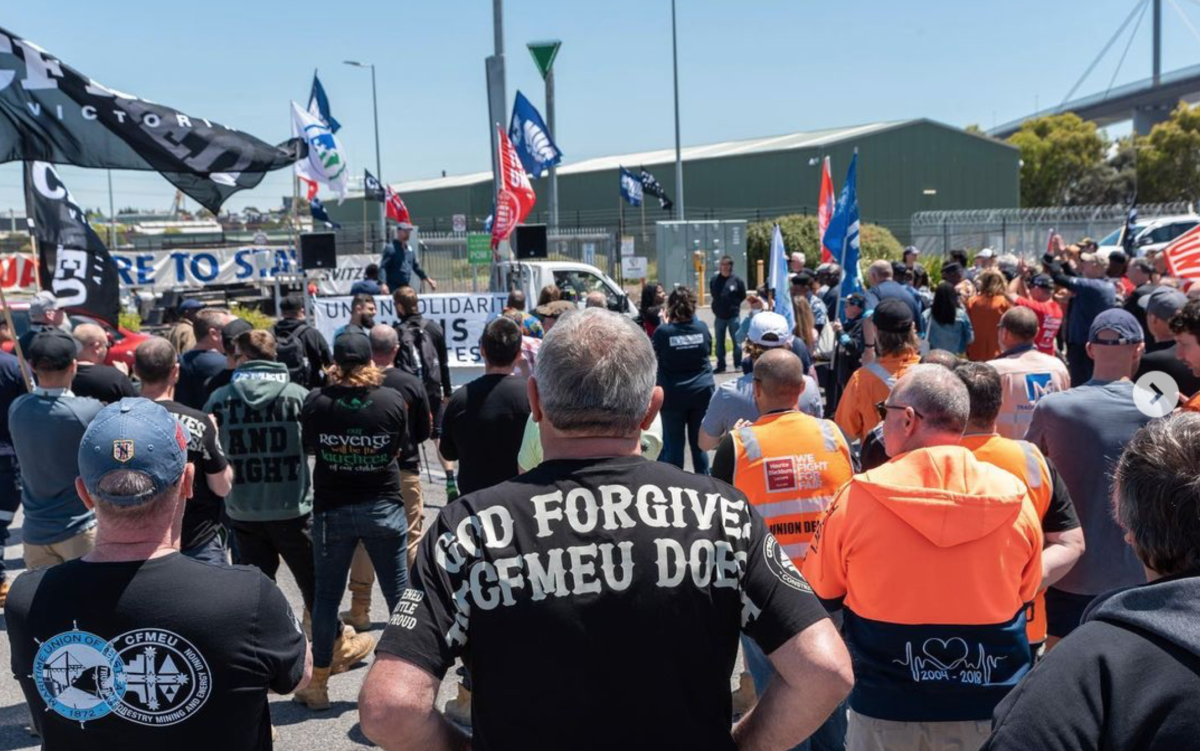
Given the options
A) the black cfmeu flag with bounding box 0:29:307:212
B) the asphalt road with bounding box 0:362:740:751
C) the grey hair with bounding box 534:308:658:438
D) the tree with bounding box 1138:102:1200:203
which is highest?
the tree with bounding box 1138:102:1200:203

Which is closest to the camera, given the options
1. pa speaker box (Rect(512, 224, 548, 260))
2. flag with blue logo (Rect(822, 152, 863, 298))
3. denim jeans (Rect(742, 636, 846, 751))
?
denim jeans (Rect(742, 636, 846, 751))

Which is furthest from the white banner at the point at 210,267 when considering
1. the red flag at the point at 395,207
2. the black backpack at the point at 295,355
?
the black backpack at the point at 295,355

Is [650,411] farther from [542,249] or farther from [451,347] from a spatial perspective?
[542,249]

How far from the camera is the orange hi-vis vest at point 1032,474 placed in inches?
150

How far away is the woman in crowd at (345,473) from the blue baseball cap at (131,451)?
107 inches

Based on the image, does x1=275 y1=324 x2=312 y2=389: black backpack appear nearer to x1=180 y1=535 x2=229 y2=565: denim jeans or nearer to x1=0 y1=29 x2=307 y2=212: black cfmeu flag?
x1=0 y1=29 x2=307 y2=212: black cfmeu flag

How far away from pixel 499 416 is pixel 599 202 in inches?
2175

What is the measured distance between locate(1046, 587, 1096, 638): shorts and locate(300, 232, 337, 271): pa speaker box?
13.8 metres

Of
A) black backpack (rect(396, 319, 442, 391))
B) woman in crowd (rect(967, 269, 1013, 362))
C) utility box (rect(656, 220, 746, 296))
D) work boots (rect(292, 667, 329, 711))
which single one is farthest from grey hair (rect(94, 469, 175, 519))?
utility box (rect(656, 220, 746, 296))

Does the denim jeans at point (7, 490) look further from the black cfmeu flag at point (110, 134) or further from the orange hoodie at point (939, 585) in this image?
the orange hoodie at point (939, 585)

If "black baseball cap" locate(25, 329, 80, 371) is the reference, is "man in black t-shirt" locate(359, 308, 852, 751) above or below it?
below

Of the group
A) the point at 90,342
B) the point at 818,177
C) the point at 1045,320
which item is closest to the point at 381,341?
the point at 90,342

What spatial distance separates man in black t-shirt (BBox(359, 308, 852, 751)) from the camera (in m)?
2.12

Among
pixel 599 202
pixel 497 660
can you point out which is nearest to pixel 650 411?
pixel 497 660
